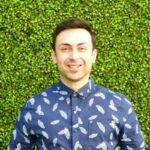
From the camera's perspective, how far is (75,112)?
2773mm

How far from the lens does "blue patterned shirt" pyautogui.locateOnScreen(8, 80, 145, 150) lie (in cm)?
275

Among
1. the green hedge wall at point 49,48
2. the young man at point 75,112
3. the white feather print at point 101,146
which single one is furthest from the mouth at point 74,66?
the green hedge wall at point 49,48

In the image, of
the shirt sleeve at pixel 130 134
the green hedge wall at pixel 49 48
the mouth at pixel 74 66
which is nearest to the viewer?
the mouth at pixel 74 66

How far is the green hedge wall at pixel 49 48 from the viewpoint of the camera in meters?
5.01

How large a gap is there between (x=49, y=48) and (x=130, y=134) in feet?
7.91

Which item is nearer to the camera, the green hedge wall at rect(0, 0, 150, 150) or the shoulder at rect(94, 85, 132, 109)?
the shoulder at rect(94, 85, 132, 109)

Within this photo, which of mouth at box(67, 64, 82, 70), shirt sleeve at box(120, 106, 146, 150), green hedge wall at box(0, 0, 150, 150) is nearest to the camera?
mouth at box(67, 64, 82, 70)

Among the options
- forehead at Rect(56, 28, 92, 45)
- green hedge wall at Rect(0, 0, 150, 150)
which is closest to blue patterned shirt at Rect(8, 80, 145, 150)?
forehead at Rect(56, 28, 92, 45)

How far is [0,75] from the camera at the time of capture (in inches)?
198

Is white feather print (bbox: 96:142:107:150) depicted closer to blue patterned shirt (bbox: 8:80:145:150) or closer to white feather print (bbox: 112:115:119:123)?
blue patterned shirt (bbox: 8:80:145:150)

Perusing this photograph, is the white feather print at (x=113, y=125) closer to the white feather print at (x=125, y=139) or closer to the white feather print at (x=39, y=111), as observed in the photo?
the white feather print at (x=125, y=139)

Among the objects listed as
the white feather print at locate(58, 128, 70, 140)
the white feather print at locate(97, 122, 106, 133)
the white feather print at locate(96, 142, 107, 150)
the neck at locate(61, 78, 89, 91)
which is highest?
the neck at locate(61, 78, 89, 91)

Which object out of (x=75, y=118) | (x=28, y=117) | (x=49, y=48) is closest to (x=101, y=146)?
(x=75, y=118)

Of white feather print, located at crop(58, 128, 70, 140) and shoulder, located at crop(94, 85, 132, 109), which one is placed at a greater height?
shoulder, located at crop(94, 85, 132, 109)
